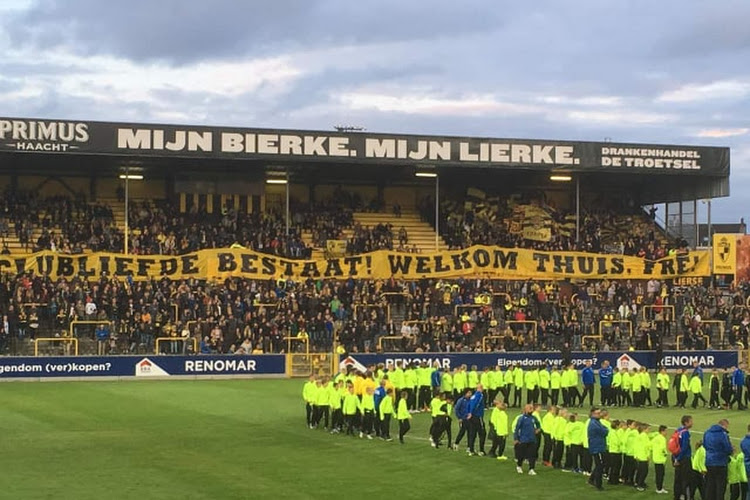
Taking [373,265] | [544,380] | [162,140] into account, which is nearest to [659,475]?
[544,380]

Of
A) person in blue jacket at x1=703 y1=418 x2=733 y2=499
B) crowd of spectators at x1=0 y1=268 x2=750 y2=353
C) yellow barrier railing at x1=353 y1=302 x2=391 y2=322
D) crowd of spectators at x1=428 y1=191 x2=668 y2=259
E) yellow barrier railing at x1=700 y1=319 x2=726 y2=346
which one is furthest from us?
crowd of spectators at x1=428 y1=191 x2=668 y2=259

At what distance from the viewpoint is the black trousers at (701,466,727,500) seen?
65.6 ft

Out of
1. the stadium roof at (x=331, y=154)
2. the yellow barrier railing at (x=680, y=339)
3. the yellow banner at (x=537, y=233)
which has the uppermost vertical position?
the stadium roof at (x=331, y=154)

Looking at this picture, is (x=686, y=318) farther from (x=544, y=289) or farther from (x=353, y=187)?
(x=353, y=187)

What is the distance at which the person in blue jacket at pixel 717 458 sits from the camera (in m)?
19.9

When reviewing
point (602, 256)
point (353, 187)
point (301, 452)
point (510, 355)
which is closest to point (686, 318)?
point (602, 256)

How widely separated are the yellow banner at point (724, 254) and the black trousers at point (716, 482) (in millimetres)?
37284

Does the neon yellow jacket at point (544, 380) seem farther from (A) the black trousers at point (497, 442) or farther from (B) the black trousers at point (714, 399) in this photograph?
(A) the black trousers at point (497, 442)

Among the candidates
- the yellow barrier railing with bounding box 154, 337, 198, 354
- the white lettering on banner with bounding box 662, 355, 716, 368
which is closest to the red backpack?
the yellow barrier railing with bounding box 154, 337, 198, 354

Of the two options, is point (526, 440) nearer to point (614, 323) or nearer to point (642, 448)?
point (642, 448)

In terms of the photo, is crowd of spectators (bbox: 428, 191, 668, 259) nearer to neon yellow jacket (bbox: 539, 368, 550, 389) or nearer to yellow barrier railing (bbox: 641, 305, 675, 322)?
yellow barrier railing (bbox: 641, 305, 675, 322)

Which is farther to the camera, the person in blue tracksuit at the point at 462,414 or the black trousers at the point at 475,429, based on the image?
the person in blue tracksuit at the point at 462,414

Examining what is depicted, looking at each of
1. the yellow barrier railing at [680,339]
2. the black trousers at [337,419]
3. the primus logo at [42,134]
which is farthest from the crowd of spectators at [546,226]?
the black trousers at [337,419]

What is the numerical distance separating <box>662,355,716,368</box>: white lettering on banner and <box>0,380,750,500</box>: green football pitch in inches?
571
